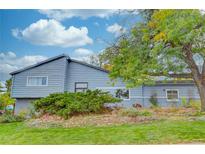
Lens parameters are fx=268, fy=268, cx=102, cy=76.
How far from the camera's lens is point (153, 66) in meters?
3.76

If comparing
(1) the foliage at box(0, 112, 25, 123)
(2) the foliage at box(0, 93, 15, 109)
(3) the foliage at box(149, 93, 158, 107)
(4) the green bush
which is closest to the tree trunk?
(3) the foliage at box(149, 93, 158, 107)

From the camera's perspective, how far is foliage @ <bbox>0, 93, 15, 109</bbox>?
371 centimetres

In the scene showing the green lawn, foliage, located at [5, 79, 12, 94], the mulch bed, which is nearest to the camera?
the green lawn

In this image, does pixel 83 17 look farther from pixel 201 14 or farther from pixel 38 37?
pixel 201 14

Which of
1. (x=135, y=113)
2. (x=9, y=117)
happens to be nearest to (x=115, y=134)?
(x=135, y=113)

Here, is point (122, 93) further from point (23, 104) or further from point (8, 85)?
point (8, 85)

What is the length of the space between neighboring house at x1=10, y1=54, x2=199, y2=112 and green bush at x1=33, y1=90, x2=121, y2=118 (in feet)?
0.25

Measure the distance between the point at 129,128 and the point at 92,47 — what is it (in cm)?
122

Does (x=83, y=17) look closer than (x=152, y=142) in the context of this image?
No

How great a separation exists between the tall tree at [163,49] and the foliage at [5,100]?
1458 millimetres

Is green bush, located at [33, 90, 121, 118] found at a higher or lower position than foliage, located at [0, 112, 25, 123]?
higher

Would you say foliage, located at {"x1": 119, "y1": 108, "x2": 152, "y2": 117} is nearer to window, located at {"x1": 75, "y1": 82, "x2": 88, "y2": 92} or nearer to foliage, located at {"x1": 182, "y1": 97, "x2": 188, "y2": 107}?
foliage, located at {"x1": 182, "y1": 97, "x2": 188, "y2": 107}
